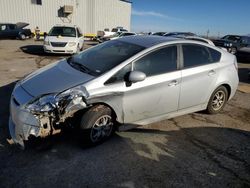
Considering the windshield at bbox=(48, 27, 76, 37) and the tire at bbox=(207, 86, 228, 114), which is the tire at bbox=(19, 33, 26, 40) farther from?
the tire at bbox=(207, 86, 228, 114)

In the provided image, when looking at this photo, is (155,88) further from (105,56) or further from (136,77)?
(105,56)

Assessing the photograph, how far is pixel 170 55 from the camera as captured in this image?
14.0 ft

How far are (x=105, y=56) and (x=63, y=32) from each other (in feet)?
34.7

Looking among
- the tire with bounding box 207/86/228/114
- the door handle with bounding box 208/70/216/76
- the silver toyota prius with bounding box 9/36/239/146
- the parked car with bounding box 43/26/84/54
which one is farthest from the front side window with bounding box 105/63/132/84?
the parked car with bounding box 43/26/84/54

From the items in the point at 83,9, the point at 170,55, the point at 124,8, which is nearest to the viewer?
the point at 170,55

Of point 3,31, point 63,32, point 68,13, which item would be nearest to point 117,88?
point 63,32

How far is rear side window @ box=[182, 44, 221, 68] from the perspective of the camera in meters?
4.46

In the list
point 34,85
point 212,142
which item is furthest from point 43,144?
point 212,142

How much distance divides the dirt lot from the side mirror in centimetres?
100

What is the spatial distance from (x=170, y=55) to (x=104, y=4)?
32168 mm

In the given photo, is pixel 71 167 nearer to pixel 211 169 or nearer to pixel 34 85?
pixel 34 85

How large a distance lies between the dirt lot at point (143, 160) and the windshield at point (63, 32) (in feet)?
32.4

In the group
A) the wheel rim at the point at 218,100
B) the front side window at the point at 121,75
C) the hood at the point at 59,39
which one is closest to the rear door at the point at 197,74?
the wheel rim at the point at 218,100

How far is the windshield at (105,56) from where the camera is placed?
3.87m
